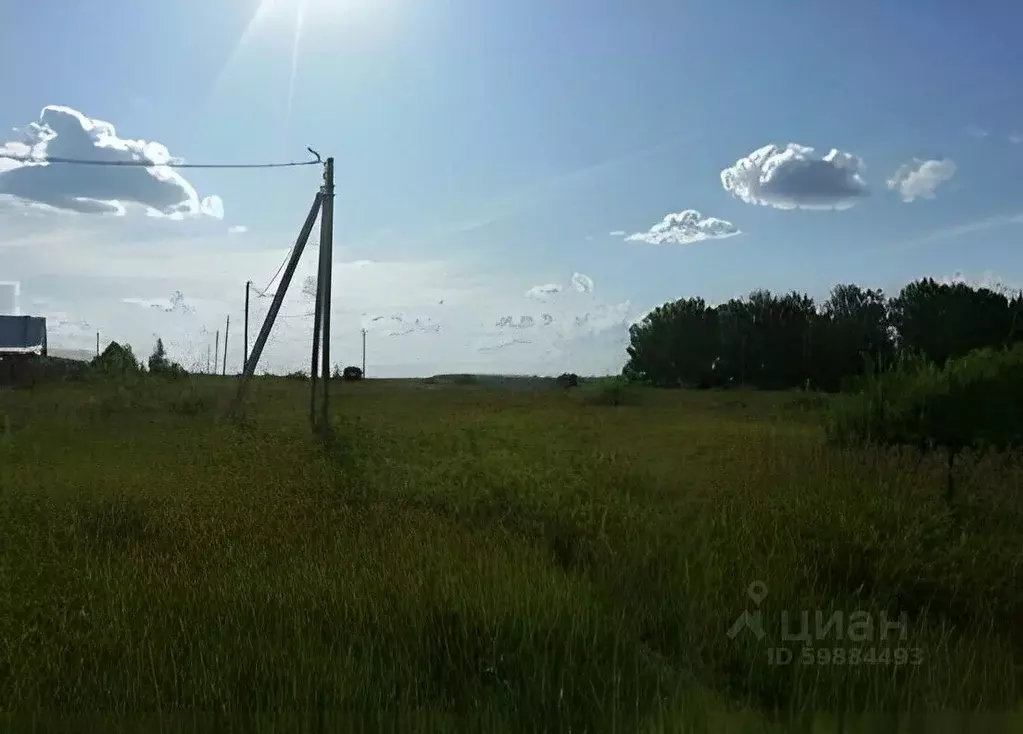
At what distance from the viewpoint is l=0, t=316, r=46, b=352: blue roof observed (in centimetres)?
3056

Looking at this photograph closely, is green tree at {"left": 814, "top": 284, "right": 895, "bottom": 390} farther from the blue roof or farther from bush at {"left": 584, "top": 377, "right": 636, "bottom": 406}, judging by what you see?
the blue roof

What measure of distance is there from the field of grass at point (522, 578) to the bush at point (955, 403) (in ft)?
0.93

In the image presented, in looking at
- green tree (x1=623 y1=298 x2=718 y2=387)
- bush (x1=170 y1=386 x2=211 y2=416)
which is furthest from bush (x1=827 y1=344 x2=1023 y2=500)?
bush (x1=170 y1=386 x2=211 y2=416)

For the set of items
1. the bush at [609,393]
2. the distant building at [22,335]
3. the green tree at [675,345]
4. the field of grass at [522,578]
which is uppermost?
the distant building at [22,335]

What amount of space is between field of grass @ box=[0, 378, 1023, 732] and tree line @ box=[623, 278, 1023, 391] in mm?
407

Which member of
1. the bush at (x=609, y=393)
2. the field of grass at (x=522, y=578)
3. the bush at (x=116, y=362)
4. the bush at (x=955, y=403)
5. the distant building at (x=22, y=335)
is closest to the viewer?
the field of grass at (x=522, y=578)

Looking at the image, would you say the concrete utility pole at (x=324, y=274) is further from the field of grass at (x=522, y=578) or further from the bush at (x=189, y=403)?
the field of grass at (x=522, y=578)

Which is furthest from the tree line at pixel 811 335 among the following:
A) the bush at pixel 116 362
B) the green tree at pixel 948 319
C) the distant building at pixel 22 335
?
the distant building at pixel 22 335

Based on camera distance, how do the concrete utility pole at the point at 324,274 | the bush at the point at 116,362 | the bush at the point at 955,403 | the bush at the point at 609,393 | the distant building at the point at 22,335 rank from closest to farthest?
A: the bush at the point at 955,403 < the bush at the point at 609,393 < the concrete utility pole at the point at 324,274 < the bush at the point at 116,362 < the distant building at the point at 22,335

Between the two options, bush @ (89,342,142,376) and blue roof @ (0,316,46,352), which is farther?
blue roof @ (0,316,46,352)

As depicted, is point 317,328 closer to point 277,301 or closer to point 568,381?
point 277,301

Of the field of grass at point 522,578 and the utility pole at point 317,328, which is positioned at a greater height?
the utility pole at point 317,328

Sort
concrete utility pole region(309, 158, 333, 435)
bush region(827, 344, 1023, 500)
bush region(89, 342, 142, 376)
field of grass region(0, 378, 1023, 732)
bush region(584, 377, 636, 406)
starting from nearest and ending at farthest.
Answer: field of grass region(0, 378, 1023, 732) < bush region(827, 344, 1023, 500) < bush region(584, 377, 636, 406) < concrete utility pole region(309, 158, 333, 435) < bush region(89, 342, 142, 376)

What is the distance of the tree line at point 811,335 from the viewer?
22.9ft
